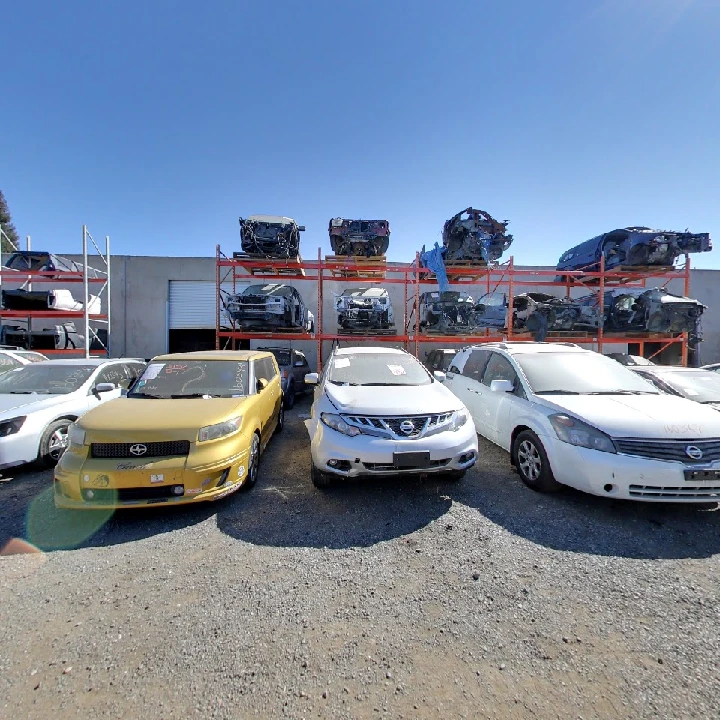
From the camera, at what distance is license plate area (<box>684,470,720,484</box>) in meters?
2.88

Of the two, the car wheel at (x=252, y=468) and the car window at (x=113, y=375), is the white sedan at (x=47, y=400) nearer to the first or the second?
the car window at (x=113, y=375)

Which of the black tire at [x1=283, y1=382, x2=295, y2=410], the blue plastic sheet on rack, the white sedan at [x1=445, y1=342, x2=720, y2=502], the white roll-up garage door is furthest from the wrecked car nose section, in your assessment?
the white roll-up garage door

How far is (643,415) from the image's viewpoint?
328 cm

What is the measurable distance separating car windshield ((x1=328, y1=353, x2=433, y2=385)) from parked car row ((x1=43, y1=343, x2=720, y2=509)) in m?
0.03

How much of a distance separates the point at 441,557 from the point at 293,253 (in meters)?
8.16

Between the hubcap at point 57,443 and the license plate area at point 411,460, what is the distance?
423 cm

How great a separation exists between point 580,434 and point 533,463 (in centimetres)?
62

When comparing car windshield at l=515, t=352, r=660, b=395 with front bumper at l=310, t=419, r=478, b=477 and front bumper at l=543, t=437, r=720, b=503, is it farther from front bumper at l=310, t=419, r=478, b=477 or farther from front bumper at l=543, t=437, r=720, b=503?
front bumper at l=310, t=419, r=478, b=477

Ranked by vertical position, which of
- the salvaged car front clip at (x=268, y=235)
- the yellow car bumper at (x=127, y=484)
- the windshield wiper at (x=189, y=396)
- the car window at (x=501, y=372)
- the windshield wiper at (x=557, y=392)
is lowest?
the yellow car bumper at (x=127, y=484)

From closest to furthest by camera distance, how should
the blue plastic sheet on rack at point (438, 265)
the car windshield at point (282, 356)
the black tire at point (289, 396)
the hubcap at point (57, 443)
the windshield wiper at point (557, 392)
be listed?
the windshield wiper at point (557, 392) < the hubcap at point (57, 443) < the black tire at point (289, 396) < the car windshield at point (282, 356) < the blue plastic sheet on rack at point (438, 265)

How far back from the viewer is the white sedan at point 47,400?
12.7 ft

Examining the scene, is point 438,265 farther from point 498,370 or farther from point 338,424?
point 338,424

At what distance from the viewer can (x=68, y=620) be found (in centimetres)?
198

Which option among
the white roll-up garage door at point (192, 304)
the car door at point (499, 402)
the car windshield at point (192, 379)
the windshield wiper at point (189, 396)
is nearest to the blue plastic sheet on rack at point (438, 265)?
the car door at point (499, 402)
